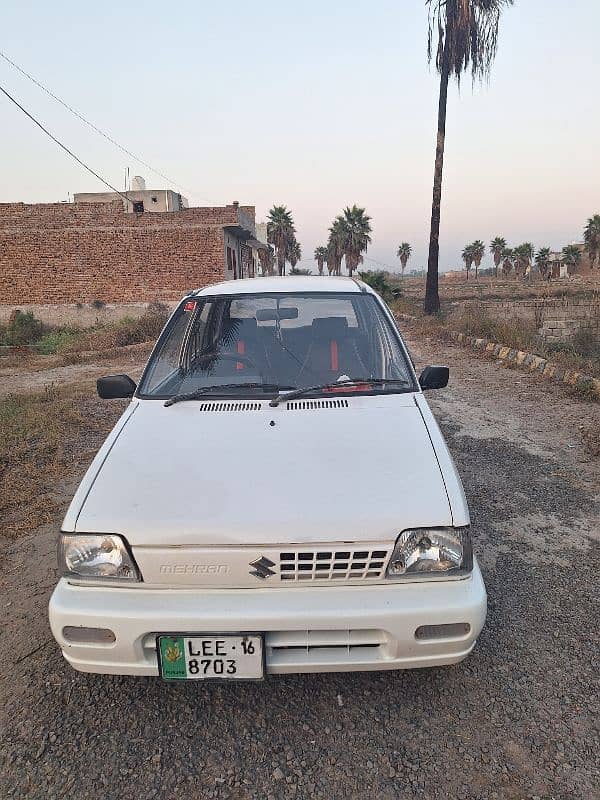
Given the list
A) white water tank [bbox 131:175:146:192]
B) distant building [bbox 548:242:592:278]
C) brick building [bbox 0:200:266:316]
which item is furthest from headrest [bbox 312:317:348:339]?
distant building [bbox 548:242:592:278]

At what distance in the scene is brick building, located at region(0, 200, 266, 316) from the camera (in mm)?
19047

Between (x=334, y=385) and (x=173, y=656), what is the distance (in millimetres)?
1464

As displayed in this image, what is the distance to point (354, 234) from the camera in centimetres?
4091

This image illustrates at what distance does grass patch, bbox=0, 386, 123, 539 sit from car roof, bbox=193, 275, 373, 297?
79.9 inches

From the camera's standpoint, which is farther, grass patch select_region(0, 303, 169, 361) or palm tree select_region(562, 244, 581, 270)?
palm tree select_region(562, 244, 581, 270)

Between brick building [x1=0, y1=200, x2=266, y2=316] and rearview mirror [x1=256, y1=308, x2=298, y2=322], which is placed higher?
brick building [x1=0, y1=200, x2=266, y2=316]

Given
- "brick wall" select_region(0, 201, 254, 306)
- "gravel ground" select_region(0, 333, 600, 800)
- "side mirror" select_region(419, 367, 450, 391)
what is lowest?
"gravel ground" select_region(0, 333, 600, 800)

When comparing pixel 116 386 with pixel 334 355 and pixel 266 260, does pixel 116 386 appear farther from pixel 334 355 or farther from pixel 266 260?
pixel 266 260

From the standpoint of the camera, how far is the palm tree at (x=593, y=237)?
5388cm

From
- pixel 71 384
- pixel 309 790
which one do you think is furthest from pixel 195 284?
pixel 309 790

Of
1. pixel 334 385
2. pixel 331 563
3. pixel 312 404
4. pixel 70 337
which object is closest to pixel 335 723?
pixel 331 563

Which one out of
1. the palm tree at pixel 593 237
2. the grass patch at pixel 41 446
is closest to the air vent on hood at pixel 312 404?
the grass patch at pixel 41 446

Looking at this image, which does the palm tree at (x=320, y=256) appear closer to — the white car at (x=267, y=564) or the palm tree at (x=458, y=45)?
the palm tree at (x=458, y=45)

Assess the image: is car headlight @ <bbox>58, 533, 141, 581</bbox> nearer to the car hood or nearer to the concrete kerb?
the car hood
